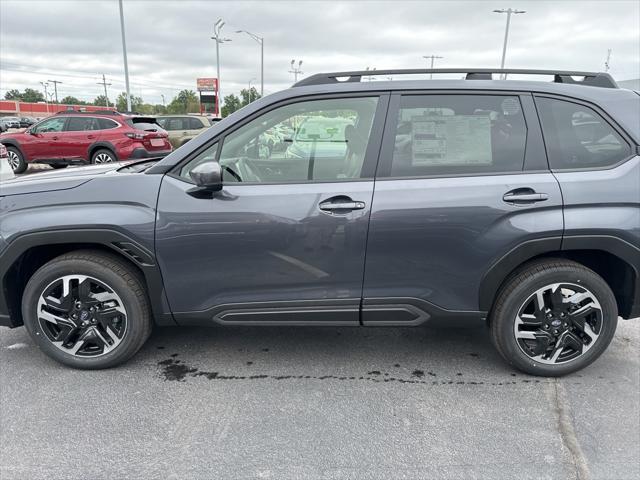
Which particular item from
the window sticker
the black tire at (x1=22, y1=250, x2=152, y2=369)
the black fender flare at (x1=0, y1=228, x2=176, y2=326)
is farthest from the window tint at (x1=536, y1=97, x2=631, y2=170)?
the black tire at (x1=22, y1=250, x2=152, y2=369)

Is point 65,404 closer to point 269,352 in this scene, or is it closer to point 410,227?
point 269,352

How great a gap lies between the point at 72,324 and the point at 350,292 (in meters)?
1.75

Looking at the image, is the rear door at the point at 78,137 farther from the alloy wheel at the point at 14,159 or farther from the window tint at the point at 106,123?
the alloy wheel at the point at 14,159

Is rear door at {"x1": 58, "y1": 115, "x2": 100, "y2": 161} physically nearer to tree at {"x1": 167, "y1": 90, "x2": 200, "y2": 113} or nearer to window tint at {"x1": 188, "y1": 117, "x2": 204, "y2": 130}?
window tint at {"x1": 188, "y1": 117, "x2": 204, "y2": 130}

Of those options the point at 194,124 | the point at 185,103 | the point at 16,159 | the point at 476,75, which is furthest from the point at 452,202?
the point at 185,103

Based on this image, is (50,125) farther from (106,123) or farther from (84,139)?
(106,123)

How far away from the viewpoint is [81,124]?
41.4 ft

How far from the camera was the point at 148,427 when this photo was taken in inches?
100

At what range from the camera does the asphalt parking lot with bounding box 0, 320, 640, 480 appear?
2.28m

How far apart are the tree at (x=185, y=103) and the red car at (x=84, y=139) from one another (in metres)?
64.9

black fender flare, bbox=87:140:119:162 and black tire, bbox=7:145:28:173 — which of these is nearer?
black fender flare, bbox=87:140:119:162

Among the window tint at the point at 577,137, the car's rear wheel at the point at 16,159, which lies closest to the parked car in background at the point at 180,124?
the car's rear wheel at the point at 16,159

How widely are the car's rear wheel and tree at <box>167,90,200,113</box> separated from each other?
64657 mm

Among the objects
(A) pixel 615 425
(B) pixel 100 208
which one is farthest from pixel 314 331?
(A) pixel 615 425
